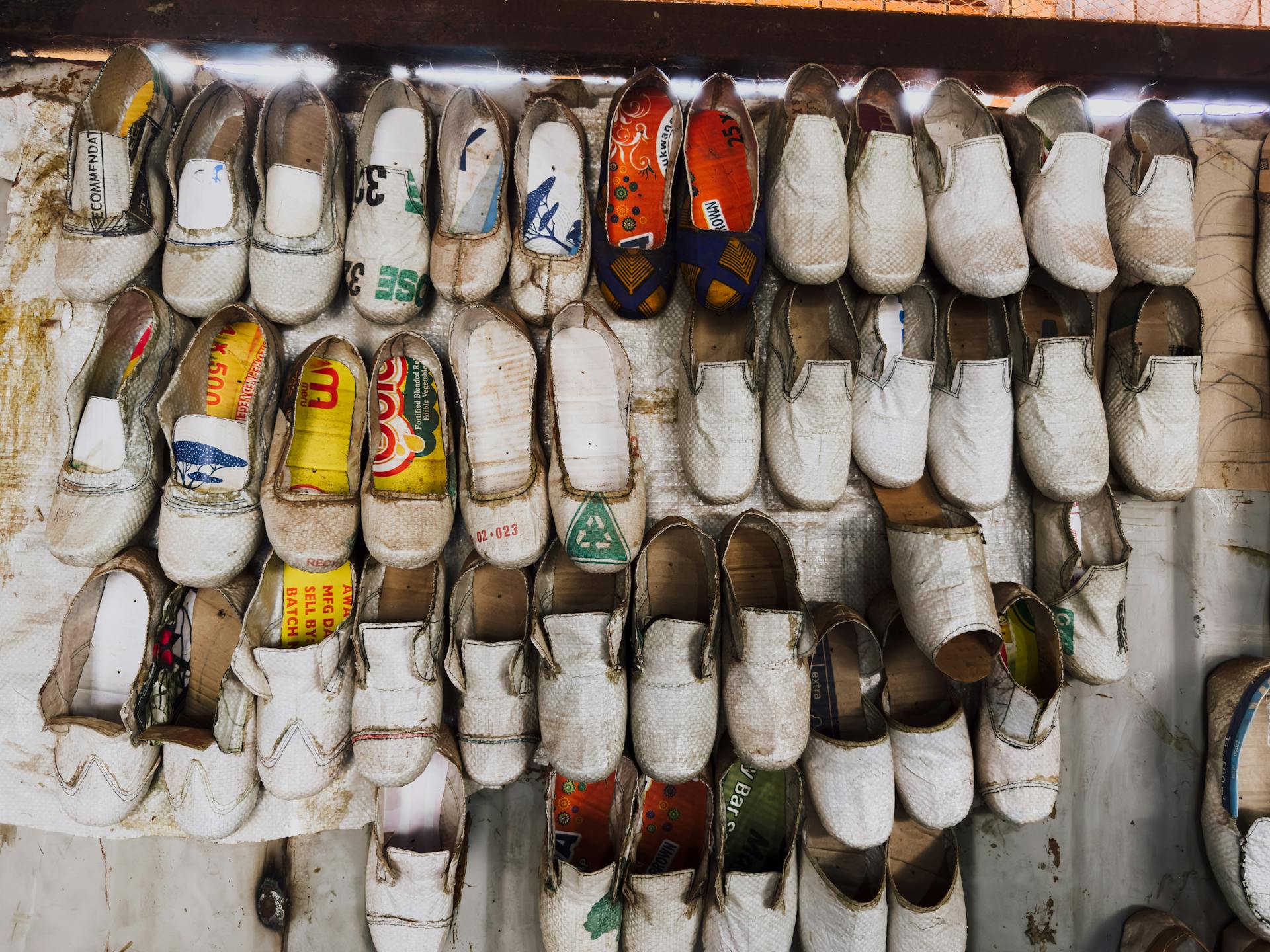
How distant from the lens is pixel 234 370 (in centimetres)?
134

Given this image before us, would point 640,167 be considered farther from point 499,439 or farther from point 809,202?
point 499,439

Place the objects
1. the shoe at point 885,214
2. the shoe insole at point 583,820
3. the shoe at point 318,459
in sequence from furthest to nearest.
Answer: the shoe insole at point 583,820 → the shoe at point 885,214 → the shoe at point 318,459

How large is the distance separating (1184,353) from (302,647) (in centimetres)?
201

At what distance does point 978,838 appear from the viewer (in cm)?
152

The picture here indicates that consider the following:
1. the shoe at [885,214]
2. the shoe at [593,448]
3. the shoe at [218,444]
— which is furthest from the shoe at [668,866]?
the shoe at [885,214]

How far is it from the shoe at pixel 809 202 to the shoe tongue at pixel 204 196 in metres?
1.10

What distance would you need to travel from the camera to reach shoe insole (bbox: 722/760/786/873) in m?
1.41

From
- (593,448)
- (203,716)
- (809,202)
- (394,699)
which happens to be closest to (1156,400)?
(809,202)

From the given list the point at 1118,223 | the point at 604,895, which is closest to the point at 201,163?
the point at 604,895

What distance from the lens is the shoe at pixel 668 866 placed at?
1.33 metres

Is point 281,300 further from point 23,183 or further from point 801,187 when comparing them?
point 801,187

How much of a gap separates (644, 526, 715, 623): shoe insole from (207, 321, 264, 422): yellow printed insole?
88 centimetres

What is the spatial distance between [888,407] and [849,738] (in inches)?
27.8

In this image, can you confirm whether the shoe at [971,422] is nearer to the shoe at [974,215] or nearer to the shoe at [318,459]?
the shoe at [974,215]
